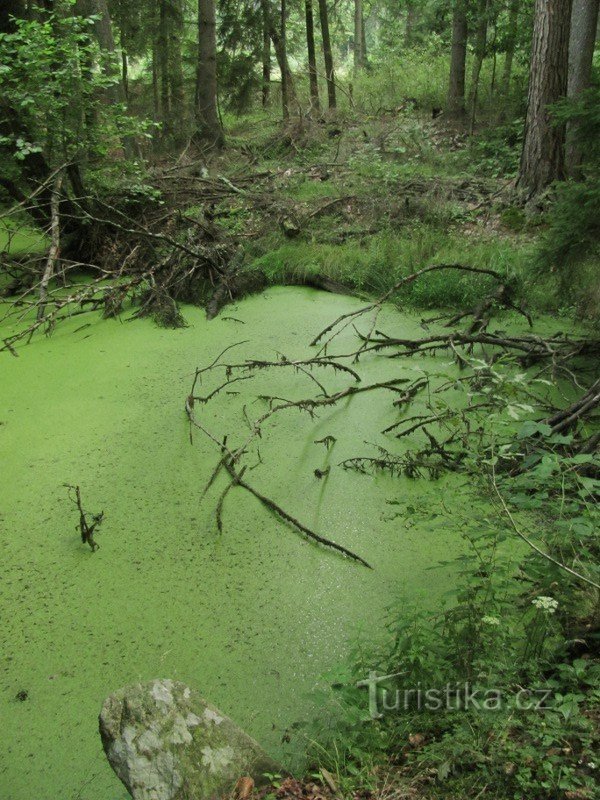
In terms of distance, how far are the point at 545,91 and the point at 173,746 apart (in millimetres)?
5280

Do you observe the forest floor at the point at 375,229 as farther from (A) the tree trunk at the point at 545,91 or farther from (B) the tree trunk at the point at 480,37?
(B) the tree trunk at the point at 480,37

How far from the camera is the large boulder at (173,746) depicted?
109cm

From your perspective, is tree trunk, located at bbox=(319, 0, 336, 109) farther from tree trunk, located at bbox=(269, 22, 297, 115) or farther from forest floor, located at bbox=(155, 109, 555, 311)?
forest floor, located at bbox=(155, 109, 555, 311)

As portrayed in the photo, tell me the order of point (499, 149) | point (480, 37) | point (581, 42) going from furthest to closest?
point (480, 37), point (499, 149), point (581, 42)

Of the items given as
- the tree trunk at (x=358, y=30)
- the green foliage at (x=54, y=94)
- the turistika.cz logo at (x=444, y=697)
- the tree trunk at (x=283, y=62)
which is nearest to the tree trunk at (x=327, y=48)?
the tree trunk at (x=283, y=62)

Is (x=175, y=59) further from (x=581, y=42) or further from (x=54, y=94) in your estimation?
(x=581, y=42)

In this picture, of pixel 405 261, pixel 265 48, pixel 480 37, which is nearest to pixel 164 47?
pixel 265 48

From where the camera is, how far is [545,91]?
4.76 metres

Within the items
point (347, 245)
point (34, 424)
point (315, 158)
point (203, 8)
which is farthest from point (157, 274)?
point (203, 8)

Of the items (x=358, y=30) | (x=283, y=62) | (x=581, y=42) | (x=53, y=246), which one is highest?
(x=358, y=30)

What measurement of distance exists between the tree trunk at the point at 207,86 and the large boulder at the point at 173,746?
6.98 meters

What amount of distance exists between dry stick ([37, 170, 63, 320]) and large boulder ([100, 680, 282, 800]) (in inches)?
118

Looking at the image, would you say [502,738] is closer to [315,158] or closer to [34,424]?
[34,424]

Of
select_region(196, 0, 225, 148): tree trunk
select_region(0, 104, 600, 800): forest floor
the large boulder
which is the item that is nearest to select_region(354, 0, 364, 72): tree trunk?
select_region(196, 0, 225, 148): tree trunk
